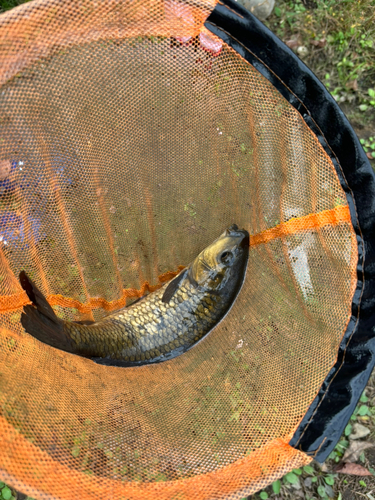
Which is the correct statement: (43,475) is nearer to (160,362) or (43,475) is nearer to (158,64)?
(160,362)

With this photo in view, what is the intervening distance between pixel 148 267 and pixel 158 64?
3.23 feet

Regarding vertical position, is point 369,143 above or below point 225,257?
above

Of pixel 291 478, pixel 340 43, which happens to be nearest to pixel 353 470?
pixel 291 478

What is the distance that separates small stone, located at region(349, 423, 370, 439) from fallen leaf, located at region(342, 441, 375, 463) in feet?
0.10

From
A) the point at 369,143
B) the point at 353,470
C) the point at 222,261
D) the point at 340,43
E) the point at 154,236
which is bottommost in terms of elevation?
the point at 353,470

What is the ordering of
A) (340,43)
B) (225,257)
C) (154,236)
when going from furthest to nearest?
(340,43) → (154,236) → (225,257)

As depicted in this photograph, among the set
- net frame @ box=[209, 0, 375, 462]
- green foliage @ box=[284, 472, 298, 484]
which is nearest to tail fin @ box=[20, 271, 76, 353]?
net frame @ box=[209, 0, 375, 462]

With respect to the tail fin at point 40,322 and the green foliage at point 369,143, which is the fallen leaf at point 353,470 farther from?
the green foliage at point 369,143

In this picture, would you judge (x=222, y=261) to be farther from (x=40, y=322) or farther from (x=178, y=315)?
(x=40, y=322)

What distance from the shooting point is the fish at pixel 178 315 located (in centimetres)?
155

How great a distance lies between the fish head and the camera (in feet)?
5.21

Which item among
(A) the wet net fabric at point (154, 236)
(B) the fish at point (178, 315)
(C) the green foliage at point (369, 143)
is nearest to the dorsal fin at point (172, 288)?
(B) the fish at point (178, 315)

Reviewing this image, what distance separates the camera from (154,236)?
1.80 m

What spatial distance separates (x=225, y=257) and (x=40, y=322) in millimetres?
822
